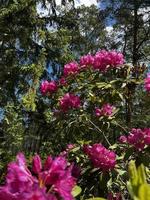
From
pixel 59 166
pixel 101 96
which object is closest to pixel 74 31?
pixel 101 96

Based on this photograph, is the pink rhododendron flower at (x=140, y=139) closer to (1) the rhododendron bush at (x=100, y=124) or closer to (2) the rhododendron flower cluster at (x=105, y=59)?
(1) the rhododendron bush at (x=100, y=124)

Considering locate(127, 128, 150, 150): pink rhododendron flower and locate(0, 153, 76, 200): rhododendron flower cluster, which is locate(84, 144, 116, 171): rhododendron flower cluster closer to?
locate(127, 128, 150, 150): pink rhododendron flower

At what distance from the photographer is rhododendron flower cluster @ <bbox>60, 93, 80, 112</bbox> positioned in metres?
4.78

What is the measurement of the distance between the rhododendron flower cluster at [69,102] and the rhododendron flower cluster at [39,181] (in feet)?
10.9

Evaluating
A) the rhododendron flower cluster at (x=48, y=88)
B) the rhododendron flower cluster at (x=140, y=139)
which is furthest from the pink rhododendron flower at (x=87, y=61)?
the rhododendron flower cluster at (x=140, y=139)

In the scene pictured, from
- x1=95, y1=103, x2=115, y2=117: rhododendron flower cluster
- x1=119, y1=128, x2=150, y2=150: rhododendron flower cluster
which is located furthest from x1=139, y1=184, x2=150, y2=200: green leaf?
x1=95, y1=103, x2=115, y2=117: rhododendron flower cluster

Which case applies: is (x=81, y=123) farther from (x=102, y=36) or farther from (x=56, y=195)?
(x=102, y=36)

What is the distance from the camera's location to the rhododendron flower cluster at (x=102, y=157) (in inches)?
150

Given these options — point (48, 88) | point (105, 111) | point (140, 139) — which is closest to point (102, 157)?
point (140, 139)

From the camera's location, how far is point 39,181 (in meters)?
1.35

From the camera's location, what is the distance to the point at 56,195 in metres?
1.35

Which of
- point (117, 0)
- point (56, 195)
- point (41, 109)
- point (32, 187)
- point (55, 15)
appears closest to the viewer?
point (32, 187)

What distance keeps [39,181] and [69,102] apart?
344cm

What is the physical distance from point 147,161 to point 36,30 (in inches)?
478
